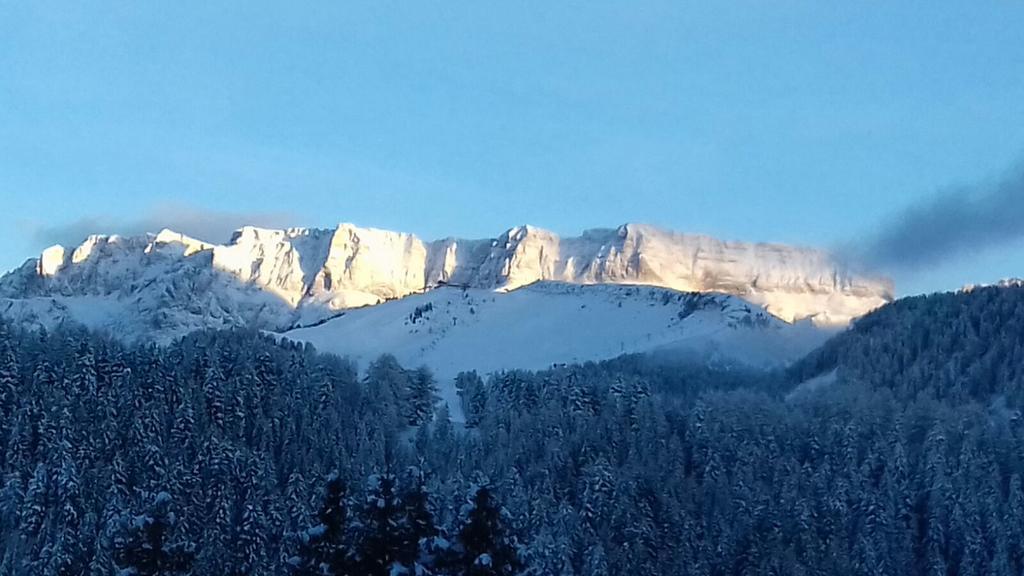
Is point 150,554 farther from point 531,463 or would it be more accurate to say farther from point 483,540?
point 531,463

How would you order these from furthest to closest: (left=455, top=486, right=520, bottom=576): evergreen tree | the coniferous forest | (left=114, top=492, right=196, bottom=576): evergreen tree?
the coniferous forest → (left=114, top=492, right=196, bottom=576): evergreen tree → (left=455, top=486, right=520, bottom=576): evergreen tree

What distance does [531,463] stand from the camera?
519ft

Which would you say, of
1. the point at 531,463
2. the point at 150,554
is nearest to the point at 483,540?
the point at 150,554

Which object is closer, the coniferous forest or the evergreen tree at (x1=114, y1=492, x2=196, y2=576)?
the evergreen tree at (x1=114, y1=492, x2=196, y2=576)

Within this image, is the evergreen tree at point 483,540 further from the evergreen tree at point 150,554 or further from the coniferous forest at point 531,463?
the coniferous forest at point 531,463

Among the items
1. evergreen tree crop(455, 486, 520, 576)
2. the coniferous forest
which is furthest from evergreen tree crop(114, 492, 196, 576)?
the coniferous forest

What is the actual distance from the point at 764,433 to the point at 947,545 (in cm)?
3018

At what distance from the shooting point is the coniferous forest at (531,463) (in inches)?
4783

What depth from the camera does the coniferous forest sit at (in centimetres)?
12150

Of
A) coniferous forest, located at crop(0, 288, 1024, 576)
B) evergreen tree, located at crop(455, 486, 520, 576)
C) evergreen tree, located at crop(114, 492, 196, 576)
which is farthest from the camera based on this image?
coniferous forest, located at crop(0, 288, 1024, 576)

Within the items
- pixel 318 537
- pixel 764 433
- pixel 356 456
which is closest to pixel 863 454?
pixel 764 433

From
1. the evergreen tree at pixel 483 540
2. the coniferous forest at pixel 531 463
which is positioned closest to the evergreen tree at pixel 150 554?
the evergreen tree at pixel 483 540

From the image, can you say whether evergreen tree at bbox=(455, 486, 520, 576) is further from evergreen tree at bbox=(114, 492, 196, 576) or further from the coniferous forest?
the coniferous forest

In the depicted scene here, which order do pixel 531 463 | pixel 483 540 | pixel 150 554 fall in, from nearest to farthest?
1. pixel 483 540
2. pixel 150 554
3. pixel 531 463
